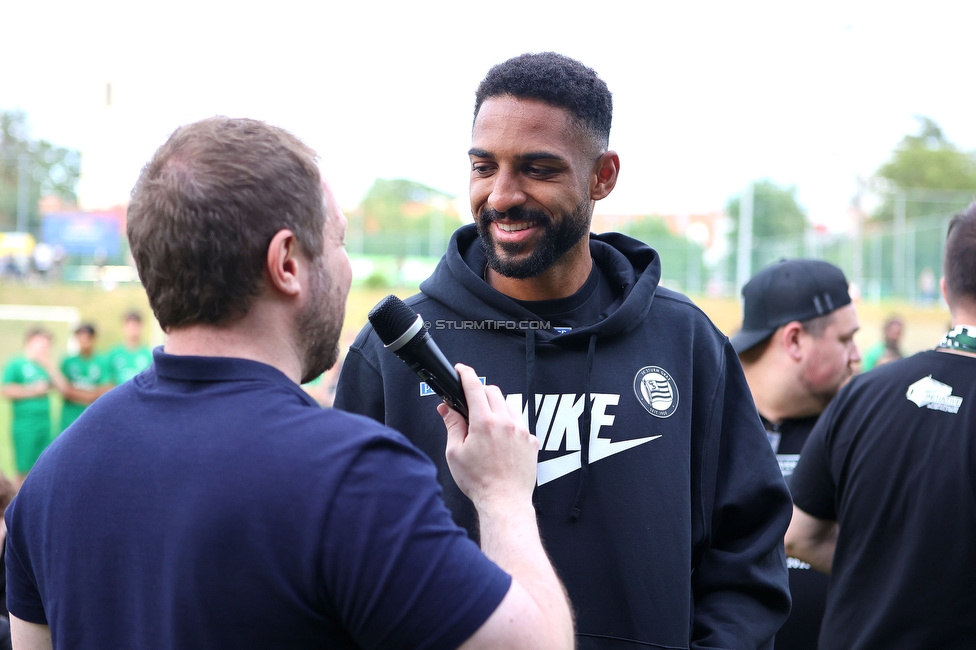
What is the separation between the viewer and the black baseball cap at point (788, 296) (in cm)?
382

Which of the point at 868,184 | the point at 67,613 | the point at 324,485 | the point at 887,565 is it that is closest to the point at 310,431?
the point at 324,485

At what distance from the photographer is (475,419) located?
1.58 m

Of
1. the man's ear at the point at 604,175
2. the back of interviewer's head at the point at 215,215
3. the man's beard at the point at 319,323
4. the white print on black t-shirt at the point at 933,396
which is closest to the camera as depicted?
the back of interviewer's head at the point at 215,215

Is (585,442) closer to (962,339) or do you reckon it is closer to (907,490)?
(907,490)

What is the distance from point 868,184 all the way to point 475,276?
144ft

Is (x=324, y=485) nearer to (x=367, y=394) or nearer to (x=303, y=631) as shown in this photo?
(x=303, y=631)

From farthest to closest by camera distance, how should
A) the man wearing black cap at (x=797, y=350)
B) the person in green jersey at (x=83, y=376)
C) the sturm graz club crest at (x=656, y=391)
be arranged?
the person in green jersey at (x=83, y=376)
the man wearing black cap at (x=797, y=350)
the sturm graz club crest at (x=656, y=391)

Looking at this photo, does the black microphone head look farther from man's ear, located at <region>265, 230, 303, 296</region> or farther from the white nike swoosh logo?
the white nike swoosh logo

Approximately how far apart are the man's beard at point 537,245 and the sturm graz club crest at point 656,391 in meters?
0.37

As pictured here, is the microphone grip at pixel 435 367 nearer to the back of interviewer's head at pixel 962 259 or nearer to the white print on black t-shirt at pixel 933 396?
the white print on black t-shirt at pixel 933 396

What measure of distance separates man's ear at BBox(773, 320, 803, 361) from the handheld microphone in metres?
2.54

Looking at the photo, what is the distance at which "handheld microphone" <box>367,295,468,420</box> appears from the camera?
1635mm

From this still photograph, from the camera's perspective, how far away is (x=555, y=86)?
7.45 feet

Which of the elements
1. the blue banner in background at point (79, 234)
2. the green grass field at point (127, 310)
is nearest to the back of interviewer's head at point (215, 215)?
the green grass field at point (127, 310)
